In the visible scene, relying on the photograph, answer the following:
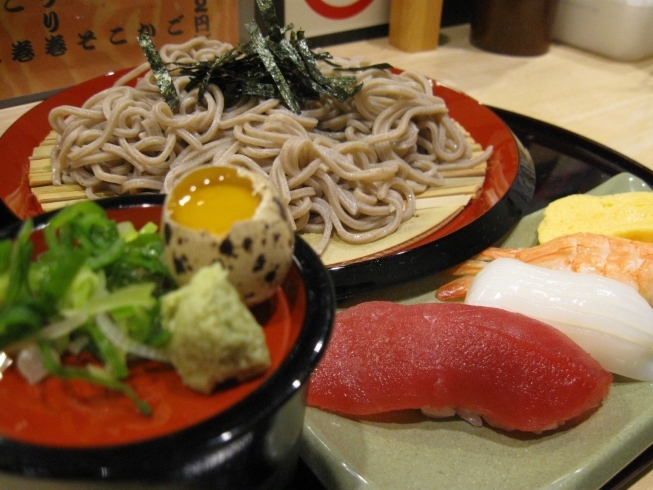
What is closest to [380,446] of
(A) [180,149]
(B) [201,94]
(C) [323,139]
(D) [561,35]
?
(C) [323,139]

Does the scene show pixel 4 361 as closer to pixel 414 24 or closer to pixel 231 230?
pixel 231 230

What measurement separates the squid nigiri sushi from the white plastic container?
322 cm

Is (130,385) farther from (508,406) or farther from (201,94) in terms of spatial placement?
(201,94)

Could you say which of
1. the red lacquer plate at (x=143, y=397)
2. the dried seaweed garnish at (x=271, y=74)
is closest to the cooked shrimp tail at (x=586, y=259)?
the dried seaweed garnish at (x=271, y=74)

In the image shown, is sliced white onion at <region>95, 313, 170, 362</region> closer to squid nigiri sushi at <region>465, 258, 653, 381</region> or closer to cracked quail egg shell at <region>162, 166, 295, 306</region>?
cracked quail egg shell at <region>162, 166, 295, 306</region>

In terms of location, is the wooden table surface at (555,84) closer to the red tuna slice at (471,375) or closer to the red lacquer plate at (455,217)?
the red lacquer plate at (455,217)

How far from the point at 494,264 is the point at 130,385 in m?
1.31

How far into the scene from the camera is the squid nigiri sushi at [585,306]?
166cm

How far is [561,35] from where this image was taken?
4793mm

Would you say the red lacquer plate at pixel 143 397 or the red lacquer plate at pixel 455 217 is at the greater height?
the red lacquer plate at pixel 143 397

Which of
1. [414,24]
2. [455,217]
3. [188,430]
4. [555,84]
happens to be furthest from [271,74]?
[555,84]

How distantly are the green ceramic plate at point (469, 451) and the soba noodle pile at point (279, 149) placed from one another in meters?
0.75

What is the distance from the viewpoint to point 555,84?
407 centimetres

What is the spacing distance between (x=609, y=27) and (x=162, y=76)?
147 inches
